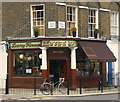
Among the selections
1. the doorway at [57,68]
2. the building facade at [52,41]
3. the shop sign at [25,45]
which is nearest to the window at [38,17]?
the building facade at [52,41]

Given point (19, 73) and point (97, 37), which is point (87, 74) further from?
point (19, 73)

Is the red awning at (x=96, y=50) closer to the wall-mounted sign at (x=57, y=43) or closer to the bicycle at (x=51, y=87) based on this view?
the wall-mounted sign at (x=57, y=43)

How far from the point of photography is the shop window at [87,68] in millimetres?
26906

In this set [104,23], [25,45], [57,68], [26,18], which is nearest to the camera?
[25,45]

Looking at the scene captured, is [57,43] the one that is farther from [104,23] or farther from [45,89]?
[104,23]

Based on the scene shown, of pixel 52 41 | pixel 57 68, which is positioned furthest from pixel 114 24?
pixel 52 41

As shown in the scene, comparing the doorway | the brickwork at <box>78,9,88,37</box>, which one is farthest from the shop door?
the brickwork at <box>78,9,88,37</box>

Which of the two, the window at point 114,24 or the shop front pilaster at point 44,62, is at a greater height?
the window at point 114,24

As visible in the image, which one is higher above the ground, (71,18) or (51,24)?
(71,18)

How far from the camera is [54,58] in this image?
2583 cm

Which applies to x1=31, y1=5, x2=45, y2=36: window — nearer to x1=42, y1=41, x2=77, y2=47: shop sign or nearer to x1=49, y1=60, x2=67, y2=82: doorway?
x1=42, y1=41, x2=77, y2=47: shop sign

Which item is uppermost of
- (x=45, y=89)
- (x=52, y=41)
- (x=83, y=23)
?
(x=83, y=23)

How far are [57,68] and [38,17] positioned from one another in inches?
167

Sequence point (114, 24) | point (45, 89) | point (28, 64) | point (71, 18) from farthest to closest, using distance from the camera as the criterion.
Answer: point (114, 24) → point (71, 18) → point (28, 64) → point (45, 89)
